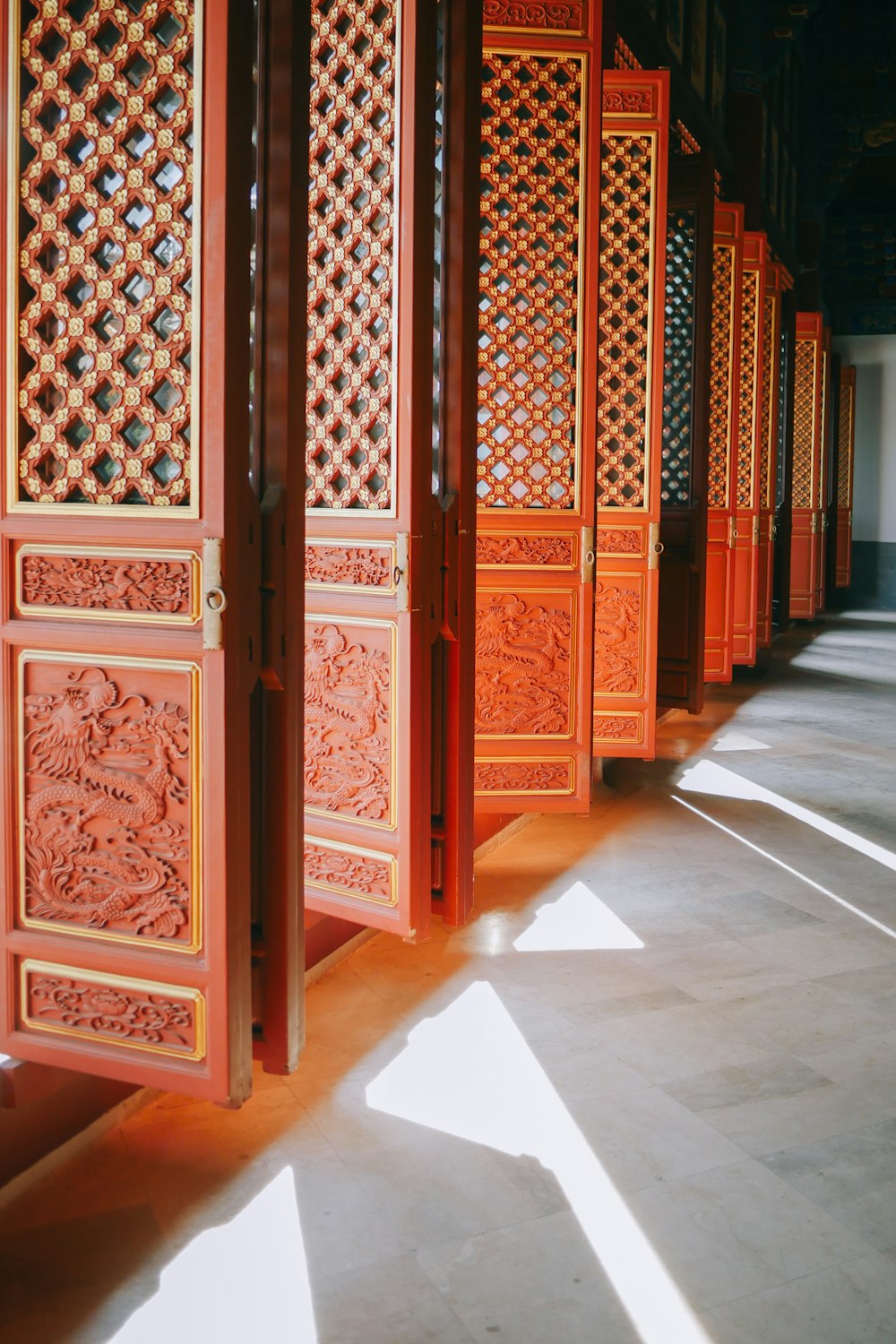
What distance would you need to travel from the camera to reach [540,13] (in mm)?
Result: 3869

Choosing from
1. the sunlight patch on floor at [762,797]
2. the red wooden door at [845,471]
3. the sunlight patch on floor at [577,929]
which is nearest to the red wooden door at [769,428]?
the sunlight patch on floor at [762,797]

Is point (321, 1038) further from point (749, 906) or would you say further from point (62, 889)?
point (749, 906)

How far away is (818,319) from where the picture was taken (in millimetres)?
12383

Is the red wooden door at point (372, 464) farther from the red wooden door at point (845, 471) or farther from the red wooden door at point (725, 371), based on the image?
the red wooden door at point (845, 471)

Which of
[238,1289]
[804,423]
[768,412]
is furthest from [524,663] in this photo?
[804,423]

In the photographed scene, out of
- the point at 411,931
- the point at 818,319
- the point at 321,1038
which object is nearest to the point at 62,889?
the point at 321,1038

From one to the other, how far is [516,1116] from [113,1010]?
809mm

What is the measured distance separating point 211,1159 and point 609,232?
152 inches

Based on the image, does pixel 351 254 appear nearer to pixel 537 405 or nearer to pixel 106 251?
pixel 106 251

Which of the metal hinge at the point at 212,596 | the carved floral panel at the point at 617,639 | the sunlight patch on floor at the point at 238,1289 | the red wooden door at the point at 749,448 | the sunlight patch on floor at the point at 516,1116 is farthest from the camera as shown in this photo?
Result: the red wooden door at the point at 749,448

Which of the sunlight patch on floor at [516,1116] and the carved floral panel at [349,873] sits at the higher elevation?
the carved floral panel at [349,873]

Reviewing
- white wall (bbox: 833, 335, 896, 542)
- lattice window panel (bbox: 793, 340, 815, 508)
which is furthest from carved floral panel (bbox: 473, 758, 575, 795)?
white wall (bbox: 833, 335, 896, 542)

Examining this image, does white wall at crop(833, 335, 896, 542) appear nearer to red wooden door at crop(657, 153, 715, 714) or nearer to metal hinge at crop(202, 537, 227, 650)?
red wooden door at crop(657, 153, 715, 714)

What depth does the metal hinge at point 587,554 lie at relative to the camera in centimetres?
409
